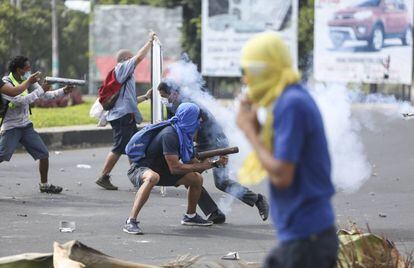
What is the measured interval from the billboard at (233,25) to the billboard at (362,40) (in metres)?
1.39

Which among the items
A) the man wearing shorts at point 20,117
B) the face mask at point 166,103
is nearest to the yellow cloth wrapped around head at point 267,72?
the face mask at point 166,103

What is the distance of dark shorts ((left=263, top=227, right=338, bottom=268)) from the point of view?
4.07 metres

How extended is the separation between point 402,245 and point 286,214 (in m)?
4.25

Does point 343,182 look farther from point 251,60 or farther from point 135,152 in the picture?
point 251,60

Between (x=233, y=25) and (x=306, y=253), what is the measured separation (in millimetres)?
28020

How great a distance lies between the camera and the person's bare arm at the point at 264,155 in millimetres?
3982

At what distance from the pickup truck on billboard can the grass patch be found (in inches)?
416

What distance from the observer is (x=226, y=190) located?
9352mm

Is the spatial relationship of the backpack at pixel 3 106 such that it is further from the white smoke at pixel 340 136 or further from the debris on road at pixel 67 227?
the white smoke at pixel 340 136

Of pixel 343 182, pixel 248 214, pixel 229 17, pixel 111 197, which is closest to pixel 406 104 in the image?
pixel 343 182

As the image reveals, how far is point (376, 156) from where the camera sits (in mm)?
15258

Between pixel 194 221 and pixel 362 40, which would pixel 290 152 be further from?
pixel 362 40

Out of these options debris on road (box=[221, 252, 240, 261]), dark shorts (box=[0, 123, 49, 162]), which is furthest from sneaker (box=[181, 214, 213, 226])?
dark shorts (box=[0, 123, 49, 162])

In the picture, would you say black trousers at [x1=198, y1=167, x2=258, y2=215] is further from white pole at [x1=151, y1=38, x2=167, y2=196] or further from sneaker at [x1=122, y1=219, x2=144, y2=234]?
white pole at [x1=151, y1=38, x2=167, y2=196]
